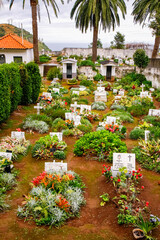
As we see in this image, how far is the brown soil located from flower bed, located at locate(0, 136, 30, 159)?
1.32 feet

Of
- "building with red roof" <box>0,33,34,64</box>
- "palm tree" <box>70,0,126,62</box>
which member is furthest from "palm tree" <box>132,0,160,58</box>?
"building with red roof" <box>0,33,34,64</box>

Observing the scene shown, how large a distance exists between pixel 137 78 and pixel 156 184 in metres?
21.4

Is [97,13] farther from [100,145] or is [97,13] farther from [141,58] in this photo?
[100,145]

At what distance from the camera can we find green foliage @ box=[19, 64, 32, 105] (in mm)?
15188

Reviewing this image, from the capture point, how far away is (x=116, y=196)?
6.37 metres

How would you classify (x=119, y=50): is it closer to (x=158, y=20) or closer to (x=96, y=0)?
(x=96, y=0)

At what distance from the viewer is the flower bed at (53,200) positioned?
5.50m

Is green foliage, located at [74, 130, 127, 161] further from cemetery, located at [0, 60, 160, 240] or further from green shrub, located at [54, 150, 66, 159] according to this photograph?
green shrub, located at [54, 150, 66, 159]

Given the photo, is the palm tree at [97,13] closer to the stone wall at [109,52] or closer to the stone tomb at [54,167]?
the stone wall at [109,52]

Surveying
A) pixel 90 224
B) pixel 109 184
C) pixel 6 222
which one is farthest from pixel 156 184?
pixel 6 222

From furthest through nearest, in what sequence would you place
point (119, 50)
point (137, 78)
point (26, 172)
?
point (119, 50) → point (137, 78) → point (26, 172)

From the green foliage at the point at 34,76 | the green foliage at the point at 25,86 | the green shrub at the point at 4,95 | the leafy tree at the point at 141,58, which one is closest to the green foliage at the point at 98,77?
the leafy tree at the point at 141,58

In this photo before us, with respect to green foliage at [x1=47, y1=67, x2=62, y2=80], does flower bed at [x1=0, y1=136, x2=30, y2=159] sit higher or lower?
lower

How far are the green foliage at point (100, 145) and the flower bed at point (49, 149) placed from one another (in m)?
0.68
